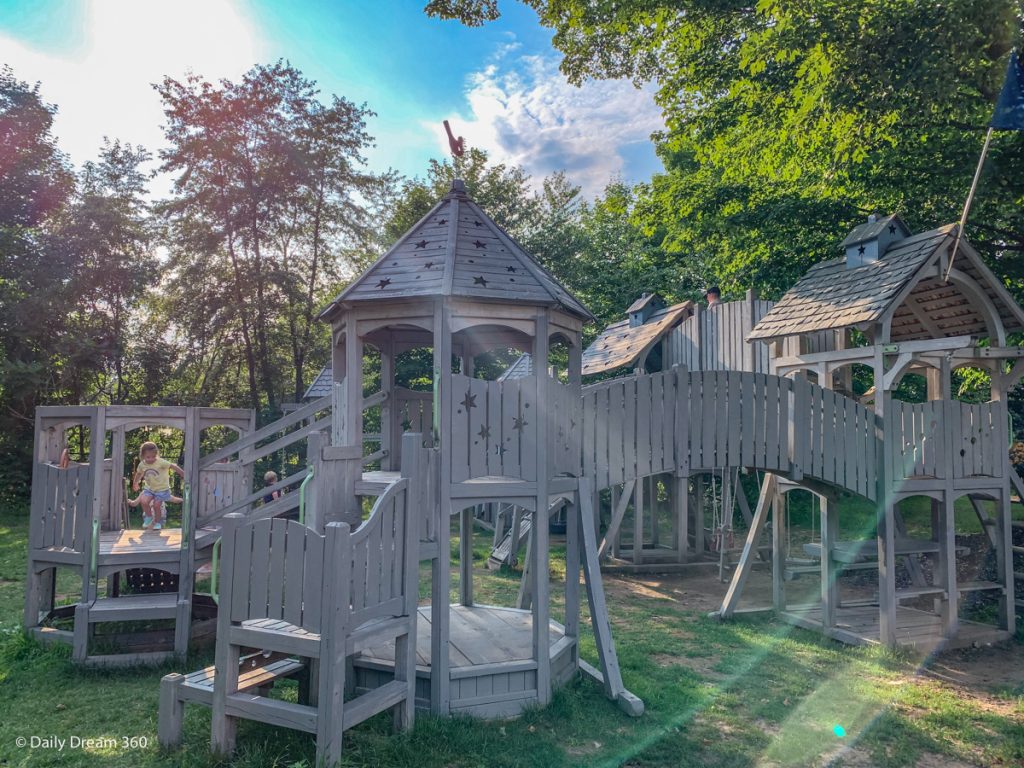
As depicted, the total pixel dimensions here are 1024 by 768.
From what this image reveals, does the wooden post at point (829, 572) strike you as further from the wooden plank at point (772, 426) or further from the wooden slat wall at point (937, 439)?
the wooden plank at point (772, 426)

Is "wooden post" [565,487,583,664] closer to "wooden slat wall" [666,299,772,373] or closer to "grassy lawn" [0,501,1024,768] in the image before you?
"grassy lawn" [0,501,1024,768]

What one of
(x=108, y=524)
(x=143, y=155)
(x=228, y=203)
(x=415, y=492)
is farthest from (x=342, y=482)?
(x=143, y=155)

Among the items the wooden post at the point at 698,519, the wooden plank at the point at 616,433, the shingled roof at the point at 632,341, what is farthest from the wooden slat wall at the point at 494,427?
the wooden post at the point at 698,519

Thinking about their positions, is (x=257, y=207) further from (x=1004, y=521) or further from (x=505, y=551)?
(x=1004, y=521)

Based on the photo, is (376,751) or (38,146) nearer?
(376,751)

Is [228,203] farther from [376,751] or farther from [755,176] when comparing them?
[376,751]

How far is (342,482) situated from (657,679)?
442 cm

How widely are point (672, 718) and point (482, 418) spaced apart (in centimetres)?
359

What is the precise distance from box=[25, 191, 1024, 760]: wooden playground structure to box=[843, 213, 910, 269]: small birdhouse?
4 centimetres

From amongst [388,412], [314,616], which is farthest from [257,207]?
[314,616]

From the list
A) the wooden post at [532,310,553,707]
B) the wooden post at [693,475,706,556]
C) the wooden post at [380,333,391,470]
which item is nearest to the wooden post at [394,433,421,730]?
the wooden post at [532,310,553,707]

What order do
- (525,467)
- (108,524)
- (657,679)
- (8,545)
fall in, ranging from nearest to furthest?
(525,467) < (657,679) < (108,524) < (8,545)

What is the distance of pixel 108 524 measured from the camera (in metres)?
10.3

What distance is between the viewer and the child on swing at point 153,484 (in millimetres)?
10344
